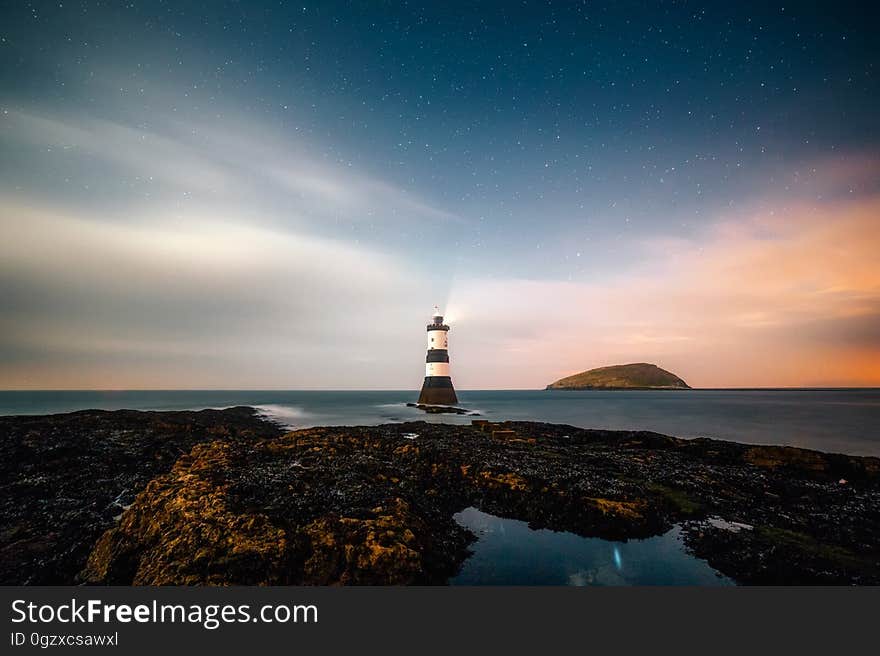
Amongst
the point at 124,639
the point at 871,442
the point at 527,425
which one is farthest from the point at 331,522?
the point at 871,442

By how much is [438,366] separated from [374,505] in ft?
179

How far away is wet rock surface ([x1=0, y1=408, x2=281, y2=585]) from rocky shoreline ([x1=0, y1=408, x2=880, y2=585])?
9 cm

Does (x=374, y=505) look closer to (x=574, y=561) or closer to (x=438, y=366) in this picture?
(x=574, y=561)

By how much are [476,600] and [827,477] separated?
74.0ft

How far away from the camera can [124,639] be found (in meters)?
5.94

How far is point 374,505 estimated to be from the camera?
36.8 ft

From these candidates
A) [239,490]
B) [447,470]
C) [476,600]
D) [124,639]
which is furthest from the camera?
[447,470]

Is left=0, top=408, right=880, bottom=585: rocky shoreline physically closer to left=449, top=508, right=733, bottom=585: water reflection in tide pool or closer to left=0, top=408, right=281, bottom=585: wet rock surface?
left=0, top=408, right=281, bottom=585: wet rock surface

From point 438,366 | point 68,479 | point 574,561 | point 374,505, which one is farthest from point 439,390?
point 574,561

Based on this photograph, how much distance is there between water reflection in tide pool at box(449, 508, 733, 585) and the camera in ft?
32.7

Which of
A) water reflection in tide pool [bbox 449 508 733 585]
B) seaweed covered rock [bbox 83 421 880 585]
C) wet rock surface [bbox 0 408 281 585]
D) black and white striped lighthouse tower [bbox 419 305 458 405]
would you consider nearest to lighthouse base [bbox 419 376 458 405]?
black and white striped lighthouse tower [bbox 419 305 458 405]

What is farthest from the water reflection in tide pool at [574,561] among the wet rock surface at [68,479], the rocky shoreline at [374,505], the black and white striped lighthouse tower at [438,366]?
the black and white striped lighthouse tower at [438,366]

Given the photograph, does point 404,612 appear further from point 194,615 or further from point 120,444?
point 120,444

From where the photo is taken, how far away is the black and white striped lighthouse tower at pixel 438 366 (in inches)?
2511
